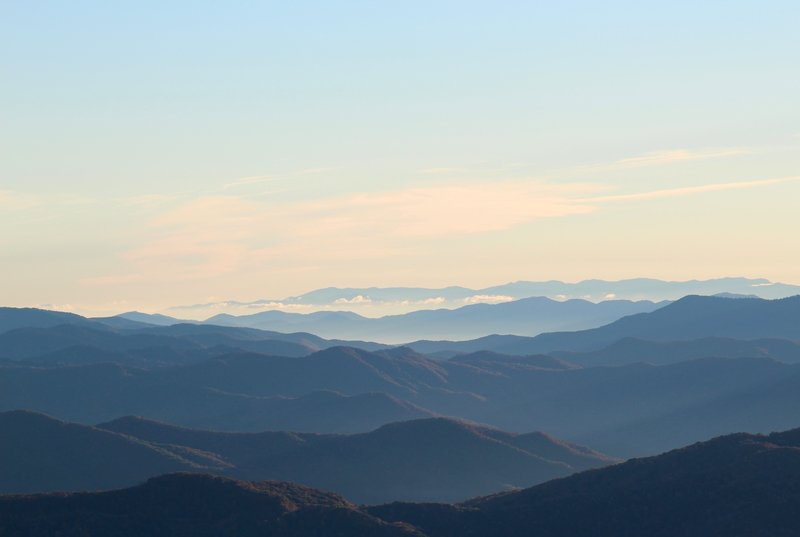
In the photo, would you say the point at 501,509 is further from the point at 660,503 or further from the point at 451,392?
the point at 451,392

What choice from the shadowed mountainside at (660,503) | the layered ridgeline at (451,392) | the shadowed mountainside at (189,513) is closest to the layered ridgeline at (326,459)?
the layered ridgeline at (451,392)

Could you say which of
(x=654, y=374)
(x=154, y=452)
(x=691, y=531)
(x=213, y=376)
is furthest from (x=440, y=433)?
(x=213, y=376)

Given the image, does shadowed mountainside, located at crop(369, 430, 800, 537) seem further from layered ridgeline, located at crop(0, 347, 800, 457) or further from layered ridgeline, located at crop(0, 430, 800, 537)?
layered ridgeline, located at crop(0, 347, 800, 457)

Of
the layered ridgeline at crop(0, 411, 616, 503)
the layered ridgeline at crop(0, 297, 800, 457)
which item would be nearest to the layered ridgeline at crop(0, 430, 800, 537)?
the layered ridgeline at crop(0, 411, 616, 503)

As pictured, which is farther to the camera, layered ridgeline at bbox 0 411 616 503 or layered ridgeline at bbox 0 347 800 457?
layered ridgeline at bbox 0 347 800 457

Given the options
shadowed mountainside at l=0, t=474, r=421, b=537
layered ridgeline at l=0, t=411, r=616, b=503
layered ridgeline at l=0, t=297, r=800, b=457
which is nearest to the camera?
shadowed mountainside at l=0, t=474, r=421, b=537

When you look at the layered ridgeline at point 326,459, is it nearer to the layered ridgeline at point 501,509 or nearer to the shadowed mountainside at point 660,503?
the shadowed mountainside at point 660,503
